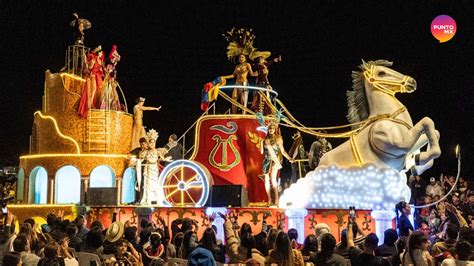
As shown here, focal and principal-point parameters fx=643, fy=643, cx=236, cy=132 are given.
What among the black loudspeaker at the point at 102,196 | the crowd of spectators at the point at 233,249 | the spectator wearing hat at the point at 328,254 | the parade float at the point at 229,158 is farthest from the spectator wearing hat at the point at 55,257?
the black loudspeaker at the point at 102,196

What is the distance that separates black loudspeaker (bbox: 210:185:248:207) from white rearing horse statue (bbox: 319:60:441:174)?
1809mm

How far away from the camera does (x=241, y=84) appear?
16.1 metres

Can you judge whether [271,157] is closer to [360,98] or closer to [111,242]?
[360,98]

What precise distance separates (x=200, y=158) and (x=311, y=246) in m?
9.19

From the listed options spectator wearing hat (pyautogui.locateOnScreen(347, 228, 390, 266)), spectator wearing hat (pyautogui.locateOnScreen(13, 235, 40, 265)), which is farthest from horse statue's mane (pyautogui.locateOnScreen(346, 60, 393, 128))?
spectator wearing hat (pyautogui.locateOnScreen(13, 235, 40, 265))

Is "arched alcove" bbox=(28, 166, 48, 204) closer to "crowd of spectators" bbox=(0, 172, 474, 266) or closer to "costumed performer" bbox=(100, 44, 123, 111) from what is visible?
"costumed performer" bbox=(100, 44, 123, 111)

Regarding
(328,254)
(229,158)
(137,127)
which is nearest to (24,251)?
(328,254)

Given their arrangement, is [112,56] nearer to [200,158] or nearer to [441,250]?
[200,158]

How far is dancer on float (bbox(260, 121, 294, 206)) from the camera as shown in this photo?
47.5 feet

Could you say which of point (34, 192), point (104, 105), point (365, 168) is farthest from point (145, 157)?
point (365, 168)

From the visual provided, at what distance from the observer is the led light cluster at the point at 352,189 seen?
12.5 metres

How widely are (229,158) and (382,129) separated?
4.13 meters

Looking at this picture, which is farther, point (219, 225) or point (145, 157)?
point (145, 157)

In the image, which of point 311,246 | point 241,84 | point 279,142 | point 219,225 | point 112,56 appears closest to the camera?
point 311,246
